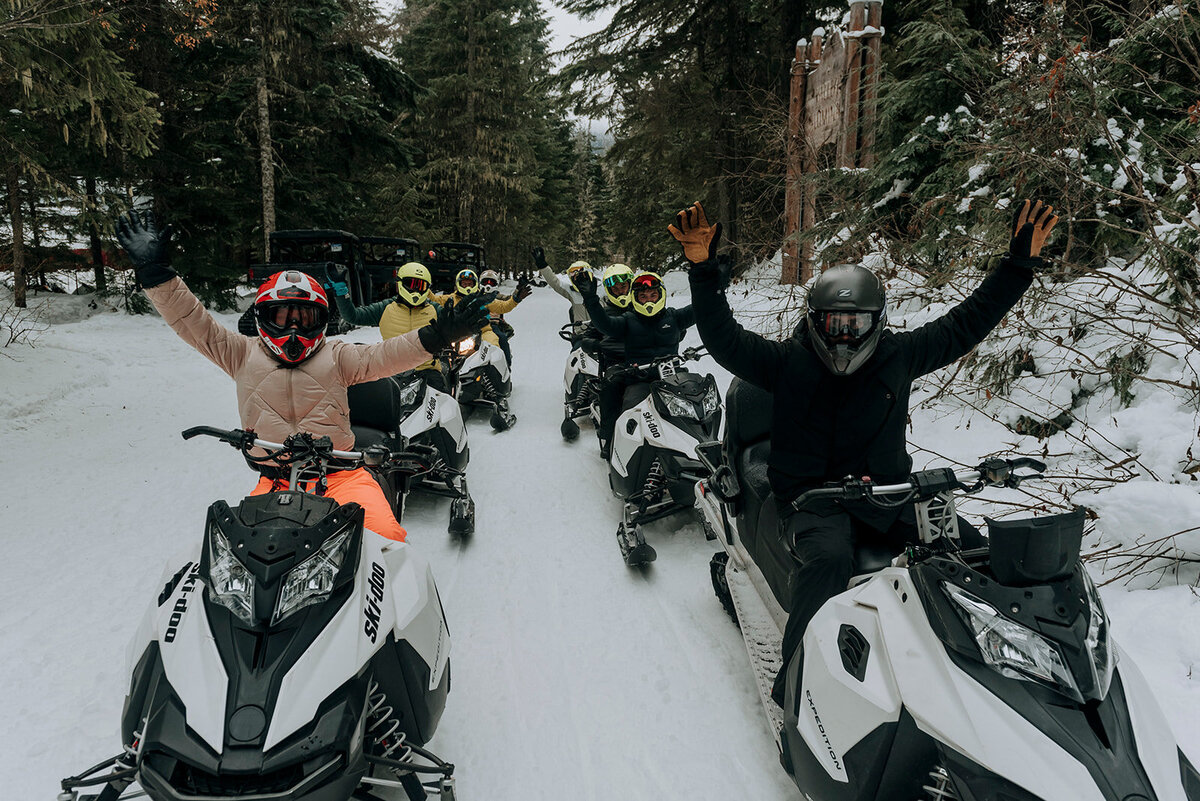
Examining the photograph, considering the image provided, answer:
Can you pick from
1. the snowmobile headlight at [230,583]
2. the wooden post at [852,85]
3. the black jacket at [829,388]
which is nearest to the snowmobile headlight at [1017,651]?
the black jacket at [829,388]

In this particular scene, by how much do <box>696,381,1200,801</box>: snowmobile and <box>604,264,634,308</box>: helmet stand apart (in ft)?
13.9

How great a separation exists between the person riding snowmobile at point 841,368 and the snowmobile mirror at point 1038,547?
0.74 metres

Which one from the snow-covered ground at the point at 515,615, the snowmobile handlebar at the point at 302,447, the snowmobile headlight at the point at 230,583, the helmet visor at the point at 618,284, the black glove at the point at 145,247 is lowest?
the snow-covered ground at the point at 515,615


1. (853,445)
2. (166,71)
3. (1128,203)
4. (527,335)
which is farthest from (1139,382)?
(166,71)

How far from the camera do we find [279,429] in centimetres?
306

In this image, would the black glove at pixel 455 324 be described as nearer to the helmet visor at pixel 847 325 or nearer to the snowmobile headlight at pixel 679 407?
the helmet visor at pixel 847 325

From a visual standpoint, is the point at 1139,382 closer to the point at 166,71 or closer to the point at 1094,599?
the point at 1094,599

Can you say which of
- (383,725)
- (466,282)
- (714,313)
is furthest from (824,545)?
(466,282)

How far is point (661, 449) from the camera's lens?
14.8ft

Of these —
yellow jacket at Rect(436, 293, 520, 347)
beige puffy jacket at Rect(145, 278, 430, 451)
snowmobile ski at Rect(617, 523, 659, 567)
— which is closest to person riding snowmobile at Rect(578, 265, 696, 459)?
snowmobile ski at Rect(617, 523, 659, 567)

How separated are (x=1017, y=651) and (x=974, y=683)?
130 mm

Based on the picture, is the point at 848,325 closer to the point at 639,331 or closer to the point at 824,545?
the point at 824,545

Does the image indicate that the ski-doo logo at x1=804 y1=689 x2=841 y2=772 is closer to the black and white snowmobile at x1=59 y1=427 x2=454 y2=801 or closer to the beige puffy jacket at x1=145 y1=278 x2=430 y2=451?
the black and white snowmobile at x1=59 y1=427 x2=454 y2=801

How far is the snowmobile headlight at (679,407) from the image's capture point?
184 inches
